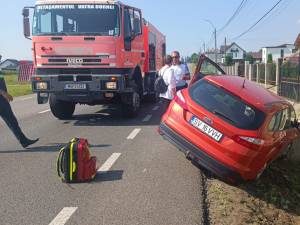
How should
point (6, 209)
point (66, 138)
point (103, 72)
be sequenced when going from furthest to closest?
point (103, 72)
point (66, 138)
point (6, 209)

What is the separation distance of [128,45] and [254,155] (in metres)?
7.17

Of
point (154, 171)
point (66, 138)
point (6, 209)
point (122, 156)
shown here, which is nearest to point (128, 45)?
point (66, 138)

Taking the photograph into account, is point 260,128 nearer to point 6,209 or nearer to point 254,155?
point 254,155

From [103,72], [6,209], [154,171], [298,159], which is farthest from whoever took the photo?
[103,72]

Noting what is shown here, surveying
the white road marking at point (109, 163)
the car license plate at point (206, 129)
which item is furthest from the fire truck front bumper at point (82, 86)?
the car license plate at point (206, 129)

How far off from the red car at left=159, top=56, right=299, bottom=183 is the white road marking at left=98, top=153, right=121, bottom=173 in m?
1.12

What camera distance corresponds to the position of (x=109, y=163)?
24.2 ft

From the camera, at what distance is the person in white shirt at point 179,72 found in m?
9.38

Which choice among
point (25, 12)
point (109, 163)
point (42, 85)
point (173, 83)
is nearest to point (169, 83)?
point (173, 83)

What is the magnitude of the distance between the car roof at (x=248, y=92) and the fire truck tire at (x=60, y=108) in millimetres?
6685

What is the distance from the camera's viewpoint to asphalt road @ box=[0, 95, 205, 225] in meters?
4.95

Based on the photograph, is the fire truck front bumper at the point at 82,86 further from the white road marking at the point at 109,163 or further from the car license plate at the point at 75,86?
the white road marking at the point at 109,163

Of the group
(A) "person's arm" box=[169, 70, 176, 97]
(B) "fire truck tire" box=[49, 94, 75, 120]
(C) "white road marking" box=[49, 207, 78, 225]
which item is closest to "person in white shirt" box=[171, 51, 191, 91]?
(A) "person's arm" box=[169, 70, 176, 97]

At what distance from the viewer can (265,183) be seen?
6.50m
